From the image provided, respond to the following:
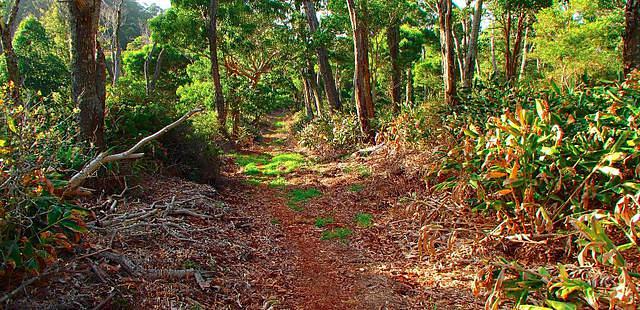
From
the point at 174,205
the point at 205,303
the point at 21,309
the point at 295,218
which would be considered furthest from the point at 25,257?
the point at 295,218

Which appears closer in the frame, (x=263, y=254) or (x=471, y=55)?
(x=263, y=254)

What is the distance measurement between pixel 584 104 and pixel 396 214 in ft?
9.17

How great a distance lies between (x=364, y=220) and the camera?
6305 mm

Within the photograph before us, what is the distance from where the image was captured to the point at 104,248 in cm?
372

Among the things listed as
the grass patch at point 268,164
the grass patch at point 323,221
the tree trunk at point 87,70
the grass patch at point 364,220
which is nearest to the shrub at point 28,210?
the tree trunk at point 87,70

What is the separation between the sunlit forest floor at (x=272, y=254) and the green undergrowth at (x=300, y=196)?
0.22 ft

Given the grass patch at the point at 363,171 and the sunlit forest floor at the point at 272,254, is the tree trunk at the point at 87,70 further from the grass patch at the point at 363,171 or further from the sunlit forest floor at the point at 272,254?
the grass patch at the point at 363,171

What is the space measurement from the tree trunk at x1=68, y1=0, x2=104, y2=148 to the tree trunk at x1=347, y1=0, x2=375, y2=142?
275 inches

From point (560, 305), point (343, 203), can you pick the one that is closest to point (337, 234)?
point (343, 203)

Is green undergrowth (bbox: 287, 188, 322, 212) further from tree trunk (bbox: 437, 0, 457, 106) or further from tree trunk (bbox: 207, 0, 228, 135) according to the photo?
tree trunk (bbox: 207, 0, 228, 135)

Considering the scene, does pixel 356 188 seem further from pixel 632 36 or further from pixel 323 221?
pixel 632 36

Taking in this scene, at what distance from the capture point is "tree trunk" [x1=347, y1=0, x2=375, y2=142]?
11.3 metres

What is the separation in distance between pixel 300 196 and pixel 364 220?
6.30ft

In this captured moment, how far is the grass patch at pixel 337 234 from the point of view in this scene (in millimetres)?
5680
